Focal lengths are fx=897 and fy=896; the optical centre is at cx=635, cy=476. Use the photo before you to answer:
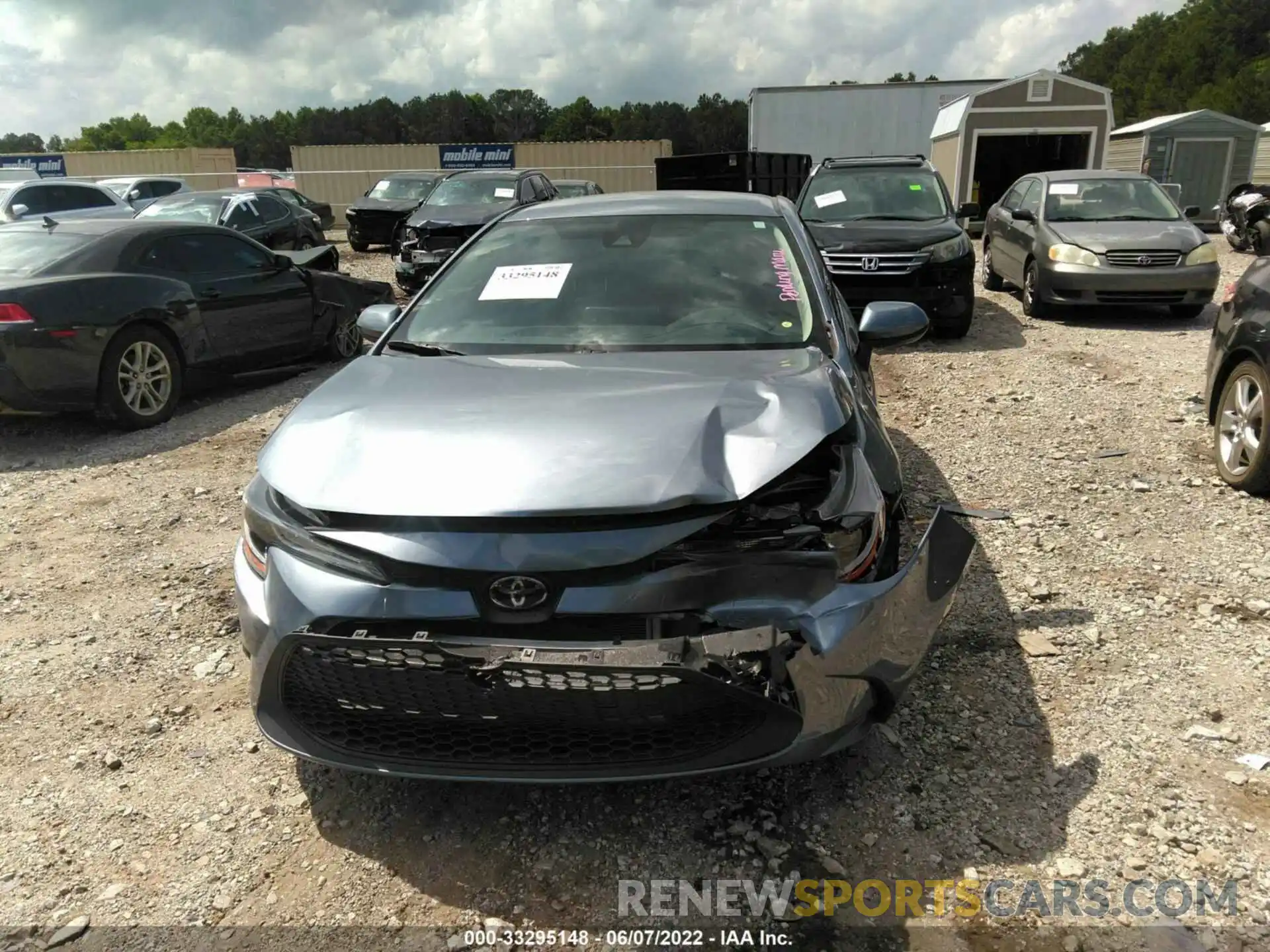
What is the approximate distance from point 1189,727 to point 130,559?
4.47m

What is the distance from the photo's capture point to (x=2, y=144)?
100688mm

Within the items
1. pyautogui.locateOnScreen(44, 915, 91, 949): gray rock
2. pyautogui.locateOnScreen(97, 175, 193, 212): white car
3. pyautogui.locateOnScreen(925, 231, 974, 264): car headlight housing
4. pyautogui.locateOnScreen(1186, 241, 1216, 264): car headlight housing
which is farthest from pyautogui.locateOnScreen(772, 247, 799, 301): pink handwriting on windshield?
pyautogui.locateOnScreen(97, 175, 193, 212): white car

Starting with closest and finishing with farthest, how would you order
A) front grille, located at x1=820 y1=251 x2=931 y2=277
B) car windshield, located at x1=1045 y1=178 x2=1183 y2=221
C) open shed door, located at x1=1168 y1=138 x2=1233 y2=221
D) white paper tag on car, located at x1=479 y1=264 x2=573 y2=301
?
1. white paper tag on car, located at x1=479 y1=264 x2=573 y2=301
2. front grille, located at x1=820 y1=251 x2=931 y2=277
3. car windshield, located at x1=1045 y1=178 x2=1183 y2=221
4. open shed door, located at x1=1168 y1=138 x2=1233 y2=221

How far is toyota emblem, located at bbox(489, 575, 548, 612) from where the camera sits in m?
2.09

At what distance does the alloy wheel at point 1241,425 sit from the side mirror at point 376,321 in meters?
4.23

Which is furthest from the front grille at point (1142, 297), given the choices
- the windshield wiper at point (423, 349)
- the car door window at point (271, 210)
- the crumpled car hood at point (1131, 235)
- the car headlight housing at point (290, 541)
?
the car door window at point (271, 210)

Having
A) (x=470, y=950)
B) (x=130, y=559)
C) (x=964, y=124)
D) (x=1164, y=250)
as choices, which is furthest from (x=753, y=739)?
(x=964, y=124)

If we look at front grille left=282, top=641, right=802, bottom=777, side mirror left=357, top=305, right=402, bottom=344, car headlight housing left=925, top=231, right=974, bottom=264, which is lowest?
front grille left=282, top=641, right=802, bottom=777

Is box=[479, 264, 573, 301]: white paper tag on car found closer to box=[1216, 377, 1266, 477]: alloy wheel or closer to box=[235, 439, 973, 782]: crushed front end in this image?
box=[235, 439, 973, 782]: crushed front end

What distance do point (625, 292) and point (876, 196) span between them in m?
7.22

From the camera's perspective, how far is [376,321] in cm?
382

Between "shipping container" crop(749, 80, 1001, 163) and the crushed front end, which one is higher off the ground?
"shipping container" crop(749, 80, 1001, 163)

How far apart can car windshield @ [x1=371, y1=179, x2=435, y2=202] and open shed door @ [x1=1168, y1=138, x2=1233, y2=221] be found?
17136mm

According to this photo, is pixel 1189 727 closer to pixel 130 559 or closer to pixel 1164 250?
pixel 130 559
